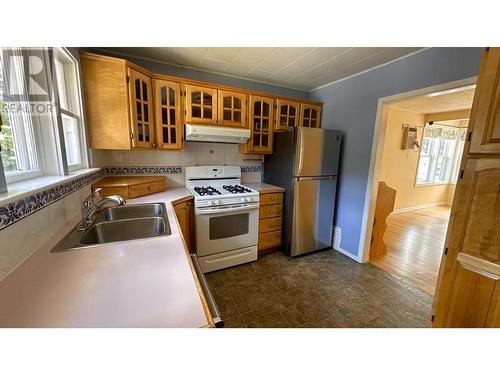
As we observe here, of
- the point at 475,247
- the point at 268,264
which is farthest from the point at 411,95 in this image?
the point at 268,264

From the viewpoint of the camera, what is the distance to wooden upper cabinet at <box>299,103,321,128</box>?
285 cm

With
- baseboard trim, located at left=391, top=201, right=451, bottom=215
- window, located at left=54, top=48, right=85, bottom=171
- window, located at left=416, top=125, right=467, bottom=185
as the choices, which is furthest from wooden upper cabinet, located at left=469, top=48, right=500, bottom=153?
window, located at left=416, top=125, right=467, bottom=185

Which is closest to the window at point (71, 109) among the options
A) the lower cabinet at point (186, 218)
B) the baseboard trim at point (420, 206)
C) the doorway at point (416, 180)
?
the lower cabinet at point (186, 218)

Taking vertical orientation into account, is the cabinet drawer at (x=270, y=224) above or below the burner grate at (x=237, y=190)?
below

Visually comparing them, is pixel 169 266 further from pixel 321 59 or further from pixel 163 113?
pixel 321 59

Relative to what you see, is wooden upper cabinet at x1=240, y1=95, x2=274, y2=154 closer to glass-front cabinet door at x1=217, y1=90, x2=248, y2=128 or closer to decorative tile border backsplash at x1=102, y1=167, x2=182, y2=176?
glass-front cabinet door at x1=217, y1=90, x2=248, y2=128

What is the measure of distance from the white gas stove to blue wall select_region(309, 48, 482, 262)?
1270 millimetres

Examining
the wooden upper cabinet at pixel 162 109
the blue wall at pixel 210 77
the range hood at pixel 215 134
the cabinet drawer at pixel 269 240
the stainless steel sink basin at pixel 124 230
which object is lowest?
the cabinet drawer at pixel 269 240

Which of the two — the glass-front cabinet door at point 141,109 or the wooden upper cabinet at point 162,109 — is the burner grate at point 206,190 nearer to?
the wooden upper cabinet at point 162,109

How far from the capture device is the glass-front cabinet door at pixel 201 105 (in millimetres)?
2224

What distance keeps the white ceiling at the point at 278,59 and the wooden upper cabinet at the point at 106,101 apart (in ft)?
1.62

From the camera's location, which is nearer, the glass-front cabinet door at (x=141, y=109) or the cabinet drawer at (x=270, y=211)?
the glass-front cabinet door at (x=141, y=109)
